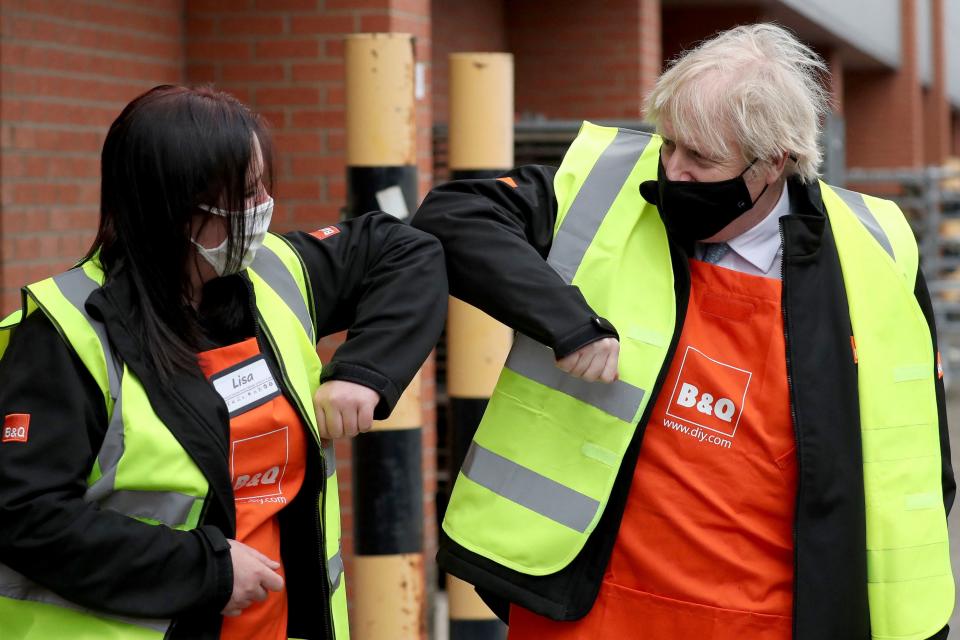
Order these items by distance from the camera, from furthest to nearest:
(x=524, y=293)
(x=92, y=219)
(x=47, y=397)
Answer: (x=92, y=219), (x=524, y=293), (x=47, y=397)

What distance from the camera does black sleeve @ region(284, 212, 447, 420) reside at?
7.13 ft

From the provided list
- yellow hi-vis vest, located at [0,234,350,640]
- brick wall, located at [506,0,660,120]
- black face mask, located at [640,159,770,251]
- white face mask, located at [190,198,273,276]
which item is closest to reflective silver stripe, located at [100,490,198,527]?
yellow hi-vis vest, located at [0,234,350,640]

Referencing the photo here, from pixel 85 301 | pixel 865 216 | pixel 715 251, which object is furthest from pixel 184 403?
pixel 865 216

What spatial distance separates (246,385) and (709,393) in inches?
32.6

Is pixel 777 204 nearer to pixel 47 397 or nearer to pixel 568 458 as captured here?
pixel 568 458

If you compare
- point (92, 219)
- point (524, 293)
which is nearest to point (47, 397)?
point (524, 293)

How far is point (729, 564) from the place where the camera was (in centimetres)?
240

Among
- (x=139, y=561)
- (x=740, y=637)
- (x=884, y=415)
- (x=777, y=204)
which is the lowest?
(x=740, y=637)

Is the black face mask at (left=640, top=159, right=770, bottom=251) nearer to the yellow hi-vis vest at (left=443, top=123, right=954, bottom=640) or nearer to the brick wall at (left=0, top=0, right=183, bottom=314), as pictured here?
the yellow hi-vis vest at (left=443, top=123, right=954, bottom=640)

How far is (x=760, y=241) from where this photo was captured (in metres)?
2.49

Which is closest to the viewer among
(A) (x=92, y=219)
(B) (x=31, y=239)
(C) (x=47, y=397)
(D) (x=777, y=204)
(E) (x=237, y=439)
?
(C) (x=47, y=397)

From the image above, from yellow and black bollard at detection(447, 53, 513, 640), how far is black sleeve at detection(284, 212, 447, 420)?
1.07m

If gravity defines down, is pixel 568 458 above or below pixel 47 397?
below

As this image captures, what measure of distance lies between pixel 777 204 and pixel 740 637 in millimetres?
802
